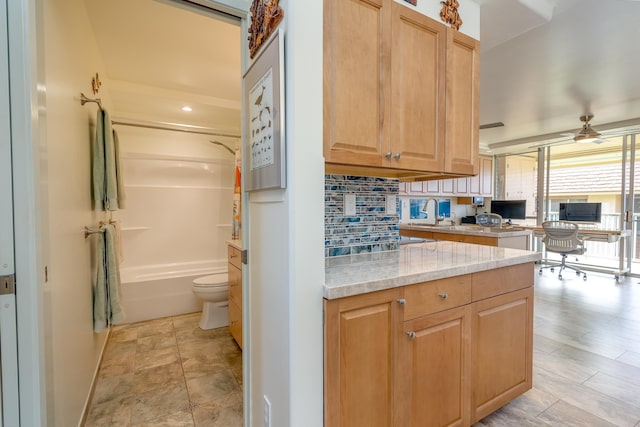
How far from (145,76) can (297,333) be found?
299 centimetres

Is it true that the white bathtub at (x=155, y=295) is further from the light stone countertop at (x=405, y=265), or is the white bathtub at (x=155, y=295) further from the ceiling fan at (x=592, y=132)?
the ceiling fan at (x=592, y=132)

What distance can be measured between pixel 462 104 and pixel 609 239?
4629 millimetres

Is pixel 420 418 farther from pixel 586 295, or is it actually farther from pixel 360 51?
pixel 586 295

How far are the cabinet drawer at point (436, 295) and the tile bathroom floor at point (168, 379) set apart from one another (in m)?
1.22

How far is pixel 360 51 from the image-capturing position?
124 centimetres

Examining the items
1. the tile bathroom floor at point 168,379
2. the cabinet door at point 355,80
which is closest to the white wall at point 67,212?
the tile bathroom floor at point 168,379

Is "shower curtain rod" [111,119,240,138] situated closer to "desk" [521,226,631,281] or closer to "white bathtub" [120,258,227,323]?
"white bathtub" [120,258,227,323]

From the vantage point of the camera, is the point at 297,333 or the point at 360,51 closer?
the point at 297,333

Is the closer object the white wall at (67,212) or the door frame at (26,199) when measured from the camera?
the door frame at (26,199)

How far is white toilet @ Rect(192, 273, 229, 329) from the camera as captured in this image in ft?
8.82

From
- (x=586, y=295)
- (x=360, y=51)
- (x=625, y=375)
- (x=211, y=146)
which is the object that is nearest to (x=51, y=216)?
(x=360, y=51)

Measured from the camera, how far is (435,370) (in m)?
1.31

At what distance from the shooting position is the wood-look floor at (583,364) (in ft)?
5.40

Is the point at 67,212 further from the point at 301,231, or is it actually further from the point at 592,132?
the point at 592,132
